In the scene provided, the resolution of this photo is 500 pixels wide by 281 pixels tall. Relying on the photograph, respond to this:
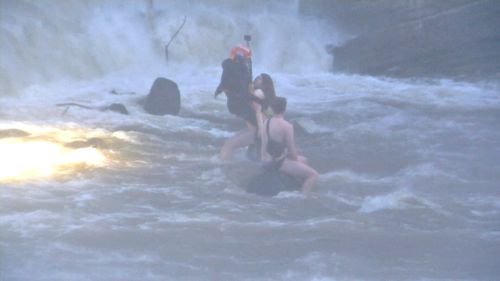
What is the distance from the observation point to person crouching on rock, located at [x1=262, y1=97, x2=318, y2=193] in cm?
924

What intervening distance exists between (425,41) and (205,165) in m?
11.3

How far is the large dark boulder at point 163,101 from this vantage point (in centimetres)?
1473

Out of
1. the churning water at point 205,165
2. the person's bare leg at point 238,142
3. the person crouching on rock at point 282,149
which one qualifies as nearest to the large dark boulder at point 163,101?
the churning water at point 205,165

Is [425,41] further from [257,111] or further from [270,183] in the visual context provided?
[270,183]

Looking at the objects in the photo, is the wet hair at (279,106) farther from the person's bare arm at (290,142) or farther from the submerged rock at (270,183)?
the submerged rock at (270,183)

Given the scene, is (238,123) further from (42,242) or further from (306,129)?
(42,242)

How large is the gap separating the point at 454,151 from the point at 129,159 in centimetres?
446

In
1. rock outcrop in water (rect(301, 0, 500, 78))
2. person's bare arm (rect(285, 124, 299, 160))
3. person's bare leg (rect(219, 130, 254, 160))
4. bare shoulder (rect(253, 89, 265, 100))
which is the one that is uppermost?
rock outcrop in water (rect(301, 0, 500, 78))

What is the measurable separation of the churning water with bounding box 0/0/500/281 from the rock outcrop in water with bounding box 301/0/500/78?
29.2 inches

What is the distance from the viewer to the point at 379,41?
2127 centimetres

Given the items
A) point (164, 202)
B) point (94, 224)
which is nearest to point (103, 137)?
point (164, 202)

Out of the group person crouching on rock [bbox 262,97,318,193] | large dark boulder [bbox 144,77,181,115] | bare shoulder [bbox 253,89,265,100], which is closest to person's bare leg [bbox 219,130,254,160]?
bare shoulder [bbox 253,89,265,100]

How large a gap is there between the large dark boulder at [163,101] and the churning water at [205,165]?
0.27m

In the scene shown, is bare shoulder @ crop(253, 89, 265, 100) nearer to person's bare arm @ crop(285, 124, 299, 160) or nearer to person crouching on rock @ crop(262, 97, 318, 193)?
person crouching on rock @ crop(262, 97, 318, 193)
